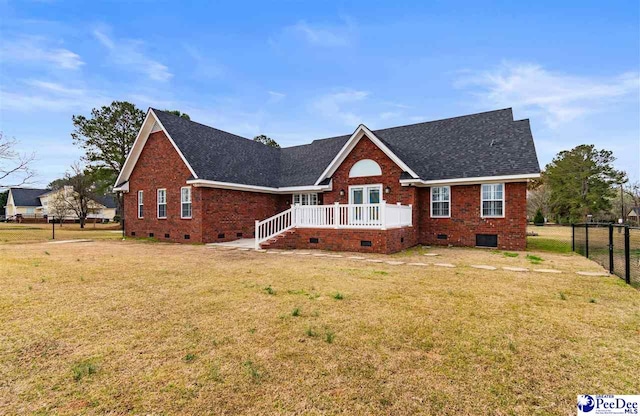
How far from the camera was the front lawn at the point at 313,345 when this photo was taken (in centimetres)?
272

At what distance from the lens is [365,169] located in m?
15.8

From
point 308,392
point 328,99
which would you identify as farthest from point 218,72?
point 308,392

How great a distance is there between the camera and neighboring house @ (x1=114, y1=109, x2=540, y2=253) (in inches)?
537

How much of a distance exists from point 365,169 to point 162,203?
12066mm

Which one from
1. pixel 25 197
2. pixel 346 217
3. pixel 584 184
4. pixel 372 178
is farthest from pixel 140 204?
pixel 25 197

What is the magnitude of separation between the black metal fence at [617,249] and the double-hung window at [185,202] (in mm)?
17100

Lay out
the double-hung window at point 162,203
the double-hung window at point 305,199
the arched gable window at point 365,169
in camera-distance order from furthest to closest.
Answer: the double-hung window at point 305,199 < the double-hung window at point 162,203 < the arched gable window at point 365,169

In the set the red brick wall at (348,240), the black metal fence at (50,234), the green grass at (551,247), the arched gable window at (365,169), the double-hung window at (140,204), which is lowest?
the green grass at (551,247)

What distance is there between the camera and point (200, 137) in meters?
18.4

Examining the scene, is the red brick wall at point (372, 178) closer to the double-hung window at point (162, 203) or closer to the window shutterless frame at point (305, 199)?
the window shutterless frame at point (305, 199)

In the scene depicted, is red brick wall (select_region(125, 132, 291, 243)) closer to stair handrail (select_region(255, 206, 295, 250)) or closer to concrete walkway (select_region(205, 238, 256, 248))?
concrete walkway (select_region(205, 238, 256, 248))

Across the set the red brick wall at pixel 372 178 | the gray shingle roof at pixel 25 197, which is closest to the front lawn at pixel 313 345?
the red brick wall at pixel 372 178

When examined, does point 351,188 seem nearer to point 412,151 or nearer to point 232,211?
point 412,151

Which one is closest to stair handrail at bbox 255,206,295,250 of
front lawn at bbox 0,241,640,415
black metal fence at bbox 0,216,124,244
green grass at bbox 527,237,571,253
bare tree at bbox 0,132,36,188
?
front lawn at bbox 0,241,640,415
